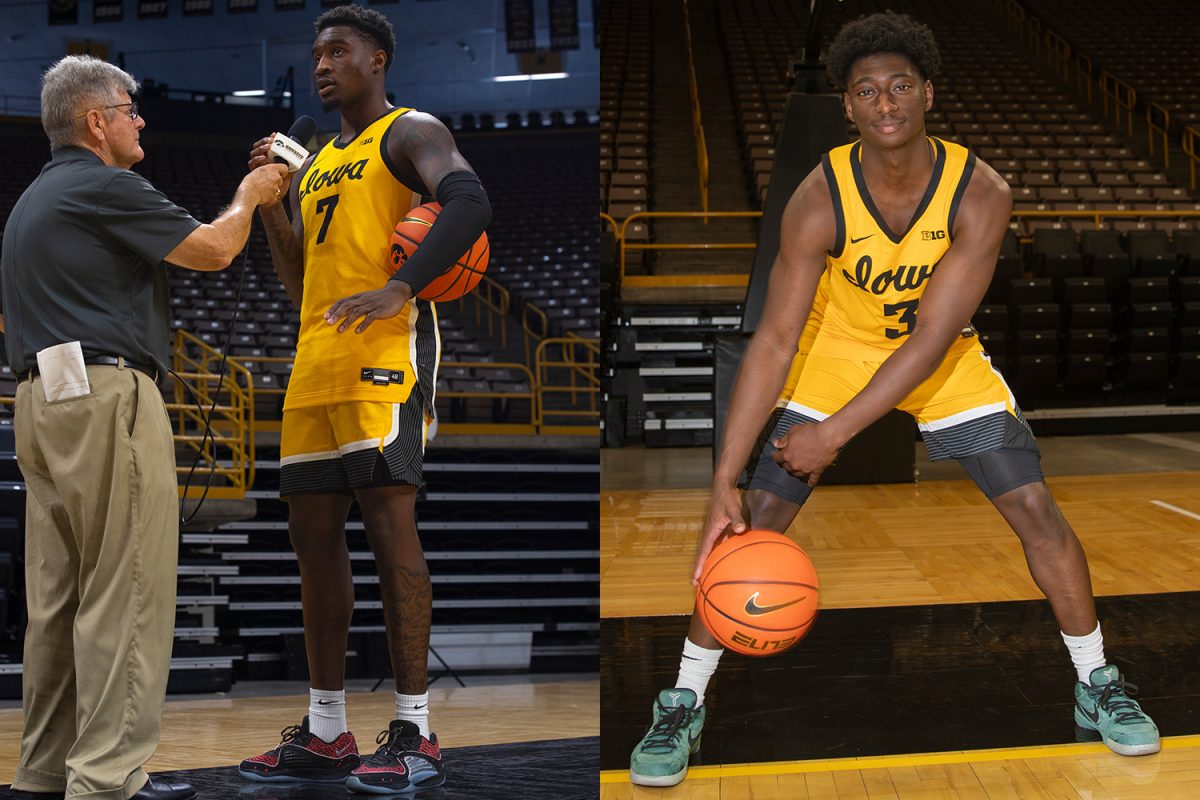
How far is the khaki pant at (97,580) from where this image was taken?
7.19 ft

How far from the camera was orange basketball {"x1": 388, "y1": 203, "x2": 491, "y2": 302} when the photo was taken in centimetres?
246

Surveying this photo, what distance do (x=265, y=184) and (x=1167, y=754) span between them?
2.32m

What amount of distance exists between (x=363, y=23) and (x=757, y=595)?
1603 millimetres

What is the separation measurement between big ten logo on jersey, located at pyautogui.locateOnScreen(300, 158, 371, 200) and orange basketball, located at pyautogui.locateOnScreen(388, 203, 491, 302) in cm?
15

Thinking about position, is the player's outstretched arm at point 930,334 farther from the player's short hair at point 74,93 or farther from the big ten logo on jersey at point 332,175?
the player's short hair at point 74,93

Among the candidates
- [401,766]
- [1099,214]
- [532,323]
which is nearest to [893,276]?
[401,766]

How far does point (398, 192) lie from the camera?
2545 mm

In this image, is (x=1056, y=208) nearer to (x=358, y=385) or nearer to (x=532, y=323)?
(x=532, y=323)

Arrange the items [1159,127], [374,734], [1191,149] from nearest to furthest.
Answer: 1. [374,734]
2. [1191,149]
3. [1159,127]

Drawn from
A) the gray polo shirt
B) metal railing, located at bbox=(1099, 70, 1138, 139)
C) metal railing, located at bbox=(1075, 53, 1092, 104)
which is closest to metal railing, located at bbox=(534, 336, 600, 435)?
the gray polo shirt

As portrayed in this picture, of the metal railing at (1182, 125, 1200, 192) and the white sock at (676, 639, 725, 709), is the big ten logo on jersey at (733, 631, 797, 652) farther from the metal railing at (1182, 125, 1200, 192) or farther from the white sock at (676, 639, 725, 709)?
the metal railing at (1182, 125, 1200, 192)

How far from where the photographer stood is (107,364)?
90.1 inches

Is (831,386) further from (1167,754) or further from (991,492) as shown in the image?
(1167,754)

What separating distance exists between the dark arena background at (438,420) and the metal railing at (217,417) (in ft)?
0.12
